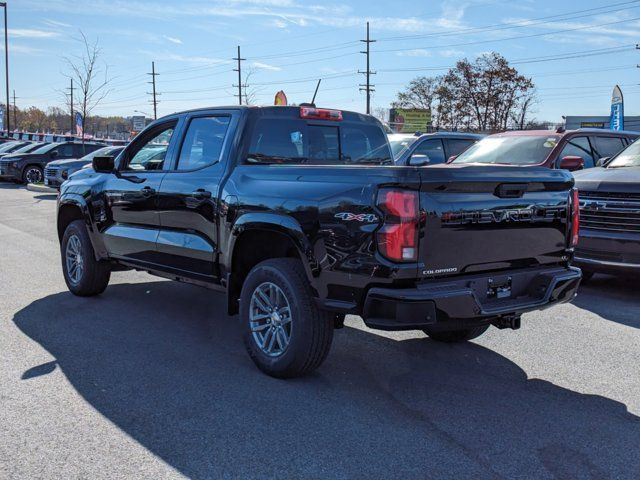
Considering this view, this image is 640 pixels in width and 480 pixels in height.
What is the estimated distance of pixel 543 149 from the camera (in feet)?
30.4

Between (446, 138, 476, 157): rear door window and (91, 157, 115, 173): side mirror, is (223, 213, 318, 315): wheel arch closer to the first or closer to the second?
(91, 157, 115, 173): side mirror

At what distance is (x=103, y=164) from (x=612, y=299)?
5684 millimetres

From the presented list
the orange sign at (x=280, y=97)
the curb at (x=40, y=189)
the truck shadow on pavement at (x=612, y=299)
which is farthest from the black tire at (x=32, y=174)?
the truck shadow on pavement at (x=612, y=299)

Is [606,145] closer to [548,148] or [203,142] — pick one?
[548,148]

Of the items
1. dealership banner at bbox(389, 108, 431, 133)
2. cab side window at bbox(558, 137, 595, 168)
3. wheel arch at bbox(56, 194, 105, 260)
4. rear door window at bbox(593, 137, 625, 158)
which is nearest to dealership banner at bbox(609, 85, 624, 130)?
rear door window at bbox(593, 137, 625, 158)

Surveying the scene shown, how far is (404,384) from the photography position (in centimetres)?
446

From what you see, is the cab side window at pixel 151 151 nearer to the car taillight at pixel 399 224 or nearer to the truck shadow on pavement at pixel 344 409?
the truck shadow on pavement at pixel 344 409

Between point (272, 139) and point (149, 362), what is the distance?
1.99 metres

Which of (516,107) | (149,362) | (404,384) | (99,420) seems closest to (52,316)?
(149,362)

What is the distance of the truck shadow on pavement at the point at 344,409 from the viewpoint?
10.8ft

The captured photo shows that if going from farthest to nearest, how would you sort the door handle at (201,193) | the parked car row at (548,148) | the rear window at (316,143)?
the parked car row at (548,148) → the rear window at (316,143) → the door handle at (201,193)

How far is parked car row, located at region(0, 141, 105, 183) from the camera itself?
26.5 meters

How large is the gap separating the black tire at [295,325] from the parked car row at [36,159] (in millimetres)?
24383

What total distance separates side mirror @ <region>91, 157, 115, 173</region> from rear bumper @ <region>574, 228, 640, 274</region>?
5.12 metres
